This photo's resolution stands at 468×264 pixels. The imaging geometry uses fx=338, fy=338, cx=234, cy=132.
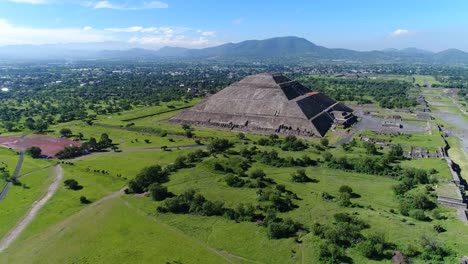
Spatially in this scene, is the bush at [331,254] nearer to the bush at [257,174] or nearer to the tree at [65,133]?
the bush at [257,174]

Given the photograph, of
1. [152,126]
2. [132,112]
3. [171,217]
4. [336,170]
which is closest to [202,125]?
[152,126]

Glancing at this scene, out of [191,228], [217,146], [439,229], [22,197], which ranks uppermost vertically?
[217,146]

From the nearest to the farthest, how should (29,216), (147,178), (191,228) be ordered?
(191,228), (29,216), (147,178)

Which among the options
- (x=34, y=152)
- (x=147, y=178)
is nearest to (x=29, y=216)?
(x=147, y=178)

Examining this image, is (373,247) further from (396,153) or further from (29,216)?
(29,216)

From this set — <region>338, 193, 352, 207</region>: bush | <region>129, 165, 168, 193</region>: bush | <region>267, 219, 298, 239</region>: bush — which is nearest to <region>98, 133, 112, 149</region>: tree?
<region>129, 165, 168, 193</region>: bush

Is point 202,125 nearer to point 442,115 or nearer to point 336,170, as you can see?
point 336,170
